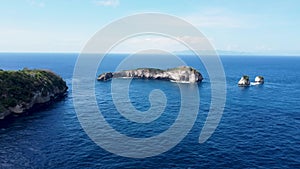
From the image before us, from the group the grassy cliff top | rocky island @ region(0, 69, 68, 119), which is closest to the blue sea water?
rocky island @ region(0, 69, 68, 119)

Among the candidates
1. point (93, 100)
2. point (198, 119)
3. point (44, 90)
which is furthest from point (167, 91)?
point (44, 90)

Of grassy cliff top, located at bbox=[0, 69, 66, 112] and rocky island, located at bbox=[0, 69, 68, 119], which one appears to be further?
grassy cliff top, located at bbox=[0, 69, 66, 112]

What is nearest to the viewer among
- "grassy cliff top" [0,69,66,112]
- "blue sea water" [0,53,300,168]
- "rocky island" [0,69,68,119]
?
"blue sea water" [0,53,300,168]

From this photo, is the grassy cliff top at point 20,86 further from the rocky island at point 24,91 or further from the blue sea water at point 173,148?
the blue sea water at point 173,148

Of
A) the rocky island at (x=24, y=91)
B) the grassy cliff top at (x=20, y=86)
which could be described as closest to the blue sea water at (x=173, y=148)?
the rocky island at (x=24, y=91)

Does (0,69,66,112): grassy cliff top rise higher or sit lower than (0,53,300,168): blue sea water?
higher

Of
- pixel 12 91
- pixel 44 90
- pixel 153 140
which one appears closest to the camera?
pixel 153 140

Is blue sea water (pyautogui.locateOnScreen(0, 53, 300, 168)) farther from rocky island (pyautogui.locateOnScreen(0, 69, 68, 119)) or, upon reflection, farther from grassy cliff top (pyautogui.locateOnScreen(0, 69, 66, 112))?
grassy cliff top (pyautogui.locateOnScreen(0, 69, 66, 112))

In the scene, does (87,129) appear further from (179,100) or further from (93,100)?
(179,100)

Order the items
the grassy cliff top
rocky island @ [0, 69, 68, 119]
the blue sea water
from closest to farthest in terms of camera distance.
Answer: the blue sea water, rocky island @ [0, 69, 68, 119], the grassy cliff top
